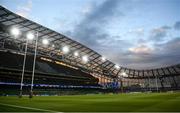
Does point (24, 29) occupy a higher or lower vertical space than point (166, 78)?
higher

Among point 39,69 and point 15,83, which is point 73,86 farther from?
point 15,83

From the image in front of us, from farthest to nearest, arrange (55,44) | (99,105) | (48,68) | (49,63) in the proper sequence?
1. (49,63)
2. (48,68)
3. (55,44)
4. (99,105)

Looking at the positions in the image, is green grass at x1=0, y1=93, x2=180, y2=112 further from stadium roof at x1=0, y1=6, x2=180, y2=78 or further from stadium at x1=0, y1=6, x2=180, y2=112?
stadium roof at x1=0, y1=6, x2=180, y2=78

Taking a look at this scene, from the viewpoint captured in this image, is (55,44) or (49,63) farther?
(49,63)

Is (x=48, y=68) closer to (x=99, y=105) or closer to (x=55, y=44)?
(x=55, y=44)

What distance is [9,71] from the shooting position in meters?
58.5

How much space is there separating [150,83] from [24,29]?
348ft

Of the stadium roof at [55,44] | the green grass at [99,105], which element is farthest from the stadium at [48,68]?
the green grass at [99,105]

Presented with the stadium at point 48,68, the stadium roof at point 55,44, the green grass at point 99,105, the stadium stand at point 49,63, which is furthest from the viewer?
the stadium stand at point 49,63

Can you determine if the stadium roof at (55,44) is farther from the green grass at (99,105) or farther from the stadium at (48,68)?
the green grass at (99,105)

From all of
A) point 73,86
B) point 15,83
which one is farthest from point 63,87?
point 15,83

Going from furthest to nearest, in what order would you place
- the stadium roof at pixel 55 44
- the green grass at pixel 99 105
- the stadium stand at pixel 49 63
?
1. the stadium stand at pixel 49 63
2. the stadium roof at pixel 55 44
3. the green grass at pixel 99 105

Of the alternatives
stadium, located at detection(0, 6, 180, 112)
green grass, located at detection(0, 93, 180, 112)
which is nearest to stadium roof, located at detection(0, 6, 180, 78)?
stadium, located at detection(0, 6, 180, 112)

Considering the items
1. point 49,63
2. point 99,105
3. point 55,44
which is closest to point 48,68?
point 49,63
